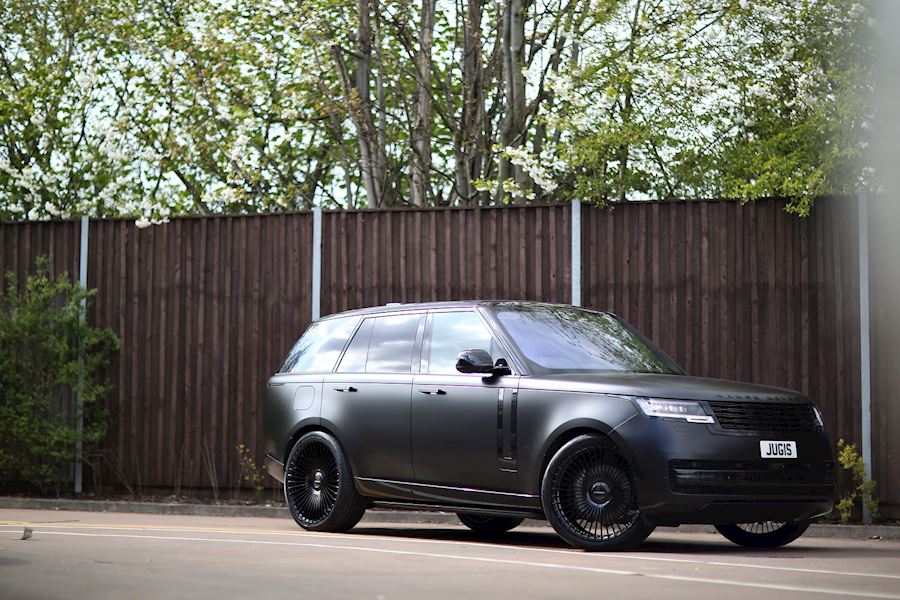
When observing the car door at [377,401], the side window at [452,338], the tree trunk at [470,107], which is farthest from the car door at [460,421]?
the tree trunk at [470,107]

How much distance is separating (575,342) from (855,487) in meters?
4.03

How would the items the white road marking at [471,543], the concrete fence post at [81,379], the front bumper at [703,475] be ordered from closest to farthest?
the white road marking at [471,543], the front bumper at [703,475], the concrete fence post at [81,379]

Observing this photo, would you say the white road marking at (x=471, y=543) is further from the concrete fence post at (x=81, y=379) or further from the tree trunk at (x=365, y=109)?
the tree trunk at (x=365, y=109)

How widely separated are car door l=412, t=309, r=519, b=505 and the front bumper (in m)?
1.17

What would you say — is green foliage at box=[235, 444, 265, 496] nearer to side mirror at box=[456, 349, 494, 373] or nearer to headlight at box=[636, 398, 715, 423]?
side mirror at box=[456, 349, 494, 373]

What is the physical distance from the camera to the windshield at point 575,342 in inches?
453

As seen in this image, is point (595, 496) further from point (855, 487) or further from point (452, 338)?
point (855, 487)

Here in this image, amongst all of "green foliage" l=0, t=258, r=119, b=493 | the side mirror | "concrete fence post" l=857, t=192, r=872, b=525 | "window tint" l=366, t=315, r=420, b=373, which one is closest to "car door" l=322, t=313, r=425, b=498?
"window tint" l=366, t=315, r=420, b=373

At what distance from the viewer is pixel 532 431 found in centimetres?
1102

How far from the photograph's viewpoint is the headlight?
10.4m

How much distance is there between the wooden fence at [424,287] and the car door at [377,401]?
3.41 metres

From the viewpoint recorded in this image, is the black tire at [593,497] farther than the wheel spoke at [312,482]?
No

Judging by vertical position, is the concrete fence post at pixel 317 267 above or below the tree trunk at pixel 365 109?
below

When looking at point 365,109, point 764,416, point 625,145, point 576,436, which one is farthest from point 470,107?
point 764,416
